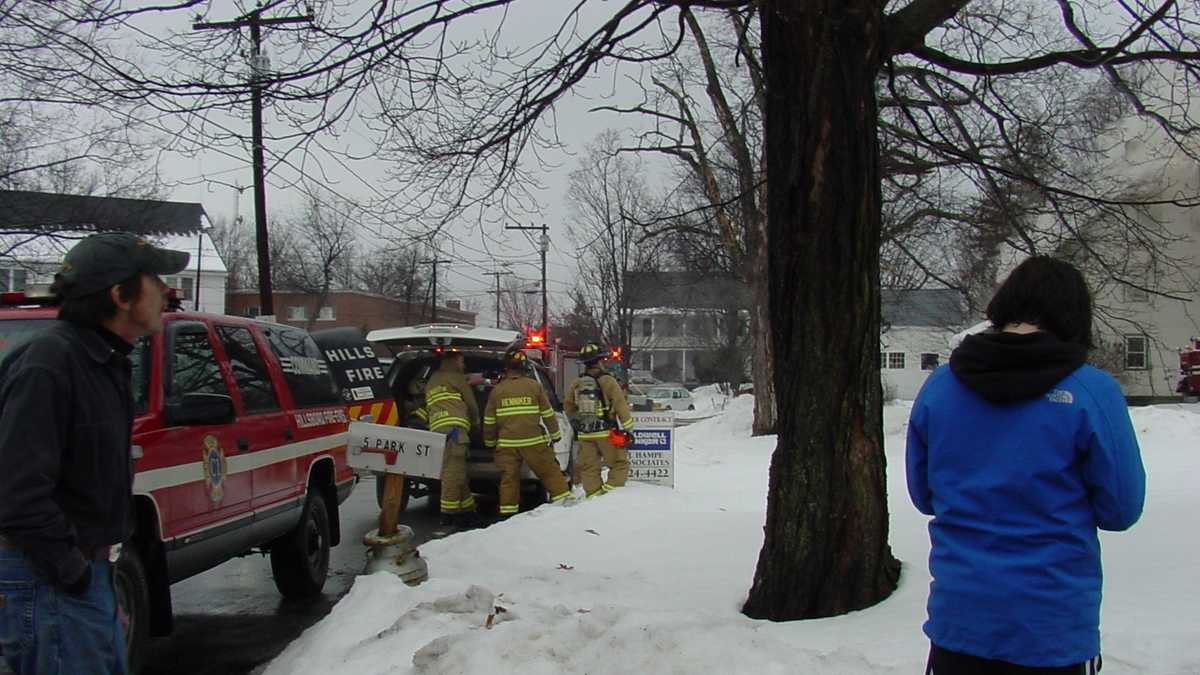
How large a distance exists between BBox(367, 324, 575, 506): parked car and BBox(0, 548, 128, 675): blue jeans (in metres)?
6.72

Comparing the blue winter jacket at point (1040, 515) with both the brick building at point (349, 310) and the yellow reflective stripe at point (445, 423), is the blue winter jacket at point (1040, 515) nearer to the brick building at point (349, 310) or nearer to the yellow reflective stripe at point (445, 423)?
the yellow reflective stripe at point (445, 423)

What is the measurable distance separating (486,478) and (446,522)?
2.36ft

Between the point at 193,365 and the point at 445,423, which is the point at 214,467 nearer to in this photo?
the point at 193,365

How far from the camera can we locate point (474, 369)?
11984 mm

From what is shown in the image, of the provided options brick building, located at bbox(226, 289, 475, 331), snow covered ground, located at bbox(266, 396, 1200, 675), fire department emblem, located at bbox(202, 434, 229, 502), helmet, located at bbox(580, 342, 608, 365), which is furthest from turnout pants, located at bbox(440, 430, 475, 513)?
brick building, located at bbox(226, 289, 475, 331)

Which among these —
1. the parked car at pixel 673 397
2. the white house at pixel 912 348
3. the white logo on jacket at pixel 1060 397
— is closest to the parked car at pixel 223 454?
the white logo on jacket at pixel 1060 397

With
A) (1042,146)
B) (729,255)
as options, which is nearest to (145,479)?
(1042,146)

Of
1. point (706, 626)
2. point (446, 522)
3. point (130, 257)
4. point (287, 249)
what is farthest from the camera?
point (287, 249)

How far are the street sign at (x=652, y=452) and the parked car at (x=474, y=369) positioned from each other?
2.56 feet

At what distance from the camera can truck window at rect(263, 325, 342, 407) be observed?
263 inches

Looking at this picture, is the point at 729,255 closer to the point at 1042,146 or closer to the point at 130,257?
the point at 1042,146

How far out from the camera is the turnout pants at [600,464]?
10.6 meters

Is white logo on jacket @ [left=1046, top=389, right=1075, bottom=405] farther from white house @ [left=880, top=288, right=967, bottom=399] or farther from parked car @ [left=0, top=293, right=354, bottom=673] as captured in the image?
white house @ [left=880, top=288, right=967, bottom=399]

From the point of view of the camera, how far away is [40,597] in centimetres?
249
